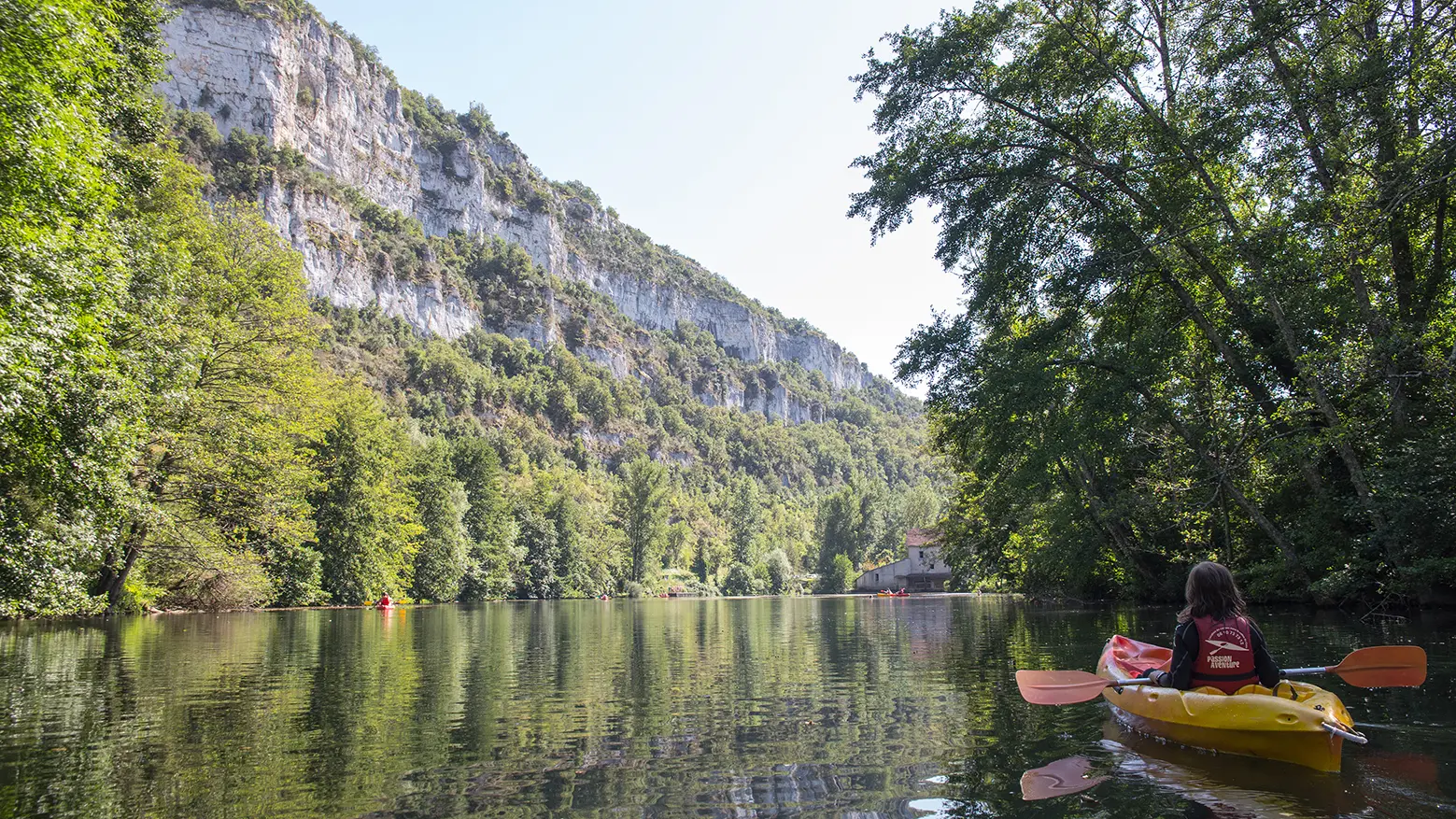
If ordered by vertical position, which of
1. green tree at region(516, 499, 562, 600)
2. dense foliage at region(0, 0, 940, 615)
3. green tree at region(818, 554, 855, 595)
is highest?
dense foliage at region(0, 0, 940, 615)

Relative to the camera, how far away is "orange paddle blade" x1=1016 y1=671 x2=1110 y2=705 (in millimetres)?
7686

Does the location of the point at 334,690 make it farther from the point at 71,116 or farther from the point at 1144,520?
the point at 1144,520

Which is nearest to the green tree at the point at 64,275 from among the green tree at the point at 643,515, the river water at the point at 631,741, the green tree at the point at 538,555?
the river water at the point at 631,741

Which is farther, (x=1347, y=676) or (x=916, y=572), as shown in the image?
(x=916, y=572)

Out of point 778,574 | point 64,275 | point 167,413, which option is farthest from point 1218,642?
point 778,574

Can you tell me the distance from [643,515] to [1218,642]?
79.8 m

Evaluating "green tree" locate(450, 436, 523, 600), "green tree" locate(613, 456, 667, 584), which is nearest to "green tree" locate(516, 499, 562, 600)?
"green tree" locate(450, 436, 523, 600)

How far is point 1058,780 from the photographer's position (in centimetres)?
571

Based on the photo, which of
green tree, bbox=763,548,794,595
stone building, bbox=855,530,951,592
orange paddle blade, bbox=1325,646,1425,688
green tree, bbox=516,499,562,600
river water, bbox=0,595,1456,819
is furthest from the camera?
green tree, bbox=763,548,794,595

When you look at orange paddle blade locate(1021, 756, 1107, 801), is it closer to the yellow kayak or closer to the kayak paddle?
Result: the yellow kayak

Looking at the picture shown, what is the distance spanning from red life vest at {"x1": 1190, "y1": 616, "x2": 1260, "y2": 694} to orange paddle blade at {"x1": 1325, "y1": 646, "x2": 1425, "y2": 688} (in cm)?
144

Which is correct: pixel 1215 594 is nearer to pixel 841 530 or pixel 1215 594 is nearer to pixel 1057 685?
pixel 1057 685

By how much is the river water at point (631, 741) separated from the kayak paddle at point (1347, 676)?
31cm

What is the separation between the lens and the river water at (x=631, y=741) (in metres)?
5.12
